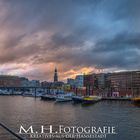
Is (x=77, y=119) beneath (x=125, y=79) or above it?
beneath

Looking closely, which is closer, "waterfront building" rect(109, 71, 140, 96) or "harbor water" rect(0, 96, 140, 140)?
"harbor water" rect(0, 96, 140, 140)

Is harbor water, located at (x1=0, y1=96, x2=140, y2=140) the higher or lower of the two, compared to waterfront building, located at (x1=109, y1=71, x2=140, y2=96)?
lower

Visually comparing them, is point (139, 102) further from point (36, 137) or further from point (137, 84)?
point (137, 84)

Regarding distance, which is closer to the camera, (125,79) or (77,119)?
(77,119)

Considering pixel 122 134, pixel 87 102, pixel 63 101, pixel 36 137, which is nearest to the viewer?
Answer: pixel 36 137

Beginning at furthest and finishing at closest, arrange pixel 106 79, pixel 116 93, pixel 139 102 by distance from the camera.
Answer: pixel 106 79 → pixel 116 93 → pixel 139 102

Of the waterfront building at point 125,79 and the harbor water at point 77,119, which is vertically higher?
the waterfront building at point 125,79

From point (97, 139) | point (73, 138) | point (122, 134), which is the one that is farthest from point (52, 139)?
point (122, 134)

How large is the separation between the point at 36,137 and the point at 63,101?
63.2 m

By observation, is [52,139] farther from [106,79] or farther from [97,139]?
[106,79]

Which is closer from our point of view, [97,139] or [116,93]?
[97,139]

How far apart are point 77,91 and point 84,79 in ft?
181

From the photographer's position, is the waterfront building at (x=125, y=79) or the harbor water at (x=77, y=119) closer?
the harbor water at (x=77, y=119)

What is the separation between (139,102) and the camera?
7494 centimetres
